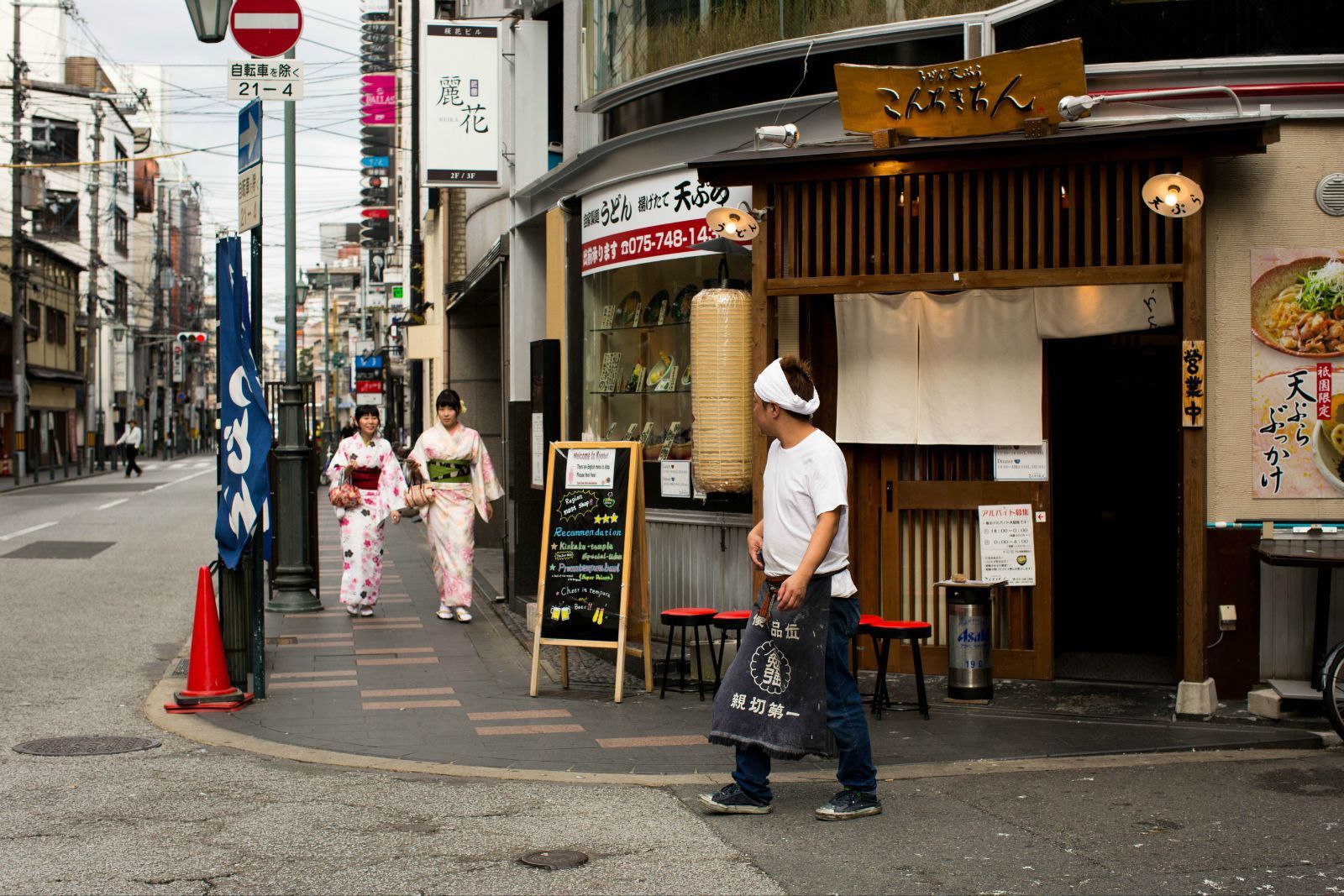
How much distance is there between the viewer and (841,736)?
6254 millimetres

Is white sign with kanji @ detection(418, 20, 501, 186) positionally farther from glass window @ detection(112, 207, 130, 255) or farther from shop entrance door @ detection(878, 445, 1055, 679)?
glass window @ detection(112, 207, 130, 255)

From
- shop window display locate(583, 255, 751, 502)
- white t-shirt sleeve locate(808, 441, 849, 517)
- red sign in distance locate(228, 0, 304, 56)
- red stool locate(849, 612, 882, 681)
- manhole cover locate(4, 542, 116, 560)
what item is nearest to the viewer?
white t-shirt sleeve locate(808, 441, 849, 517)

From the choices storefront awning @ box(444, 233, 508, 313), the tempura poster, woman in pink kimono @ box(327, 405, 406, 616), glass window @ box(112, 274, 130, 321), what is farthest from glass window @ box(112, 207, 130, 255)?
the tempura poster

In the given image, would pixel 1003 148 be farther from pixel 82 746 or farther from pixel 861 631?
pixel 82 746

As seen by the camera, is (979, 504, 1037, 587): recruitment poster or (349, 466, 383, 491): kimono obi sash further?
(349, 466, 383, 491): kimono obi sash

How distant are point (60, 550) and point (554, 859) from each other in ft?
54.7

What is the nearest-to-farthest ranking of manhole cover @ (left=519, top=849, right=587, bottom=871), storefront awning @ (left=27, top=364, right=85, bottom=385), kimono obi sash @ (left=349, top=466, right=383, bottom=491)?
1. manhole cover @ (left=519, top=849, right=587, bottom=871)
2. kimono obi sash @ (left=349, top=466, right=383, bottom=491)
3. storefront awning @ (left=27, top=364, right=85, bottom=385)

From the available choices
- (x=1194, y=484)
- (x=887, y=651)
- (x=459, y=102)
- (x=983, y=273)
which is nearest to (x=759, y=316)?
(x=983, y=273)

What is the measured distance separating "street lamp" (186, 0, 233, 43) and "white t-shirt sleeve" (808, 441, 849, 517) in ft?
25.5

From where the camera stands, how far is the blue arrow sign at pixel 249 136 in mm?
9828

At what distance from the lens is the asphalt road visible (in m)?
5.35

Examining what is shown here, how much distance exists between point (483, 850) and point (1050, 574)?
488 centimetres

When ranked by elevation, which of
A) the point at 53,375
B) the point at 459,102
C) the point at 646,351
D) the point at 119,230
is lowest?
the point at 646,351

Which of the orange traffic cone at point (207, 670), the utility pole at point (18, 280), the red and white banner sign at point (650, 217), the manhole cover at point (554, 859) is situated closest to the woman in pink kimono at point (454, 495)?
the red and white banner sign at point (650, 217)
